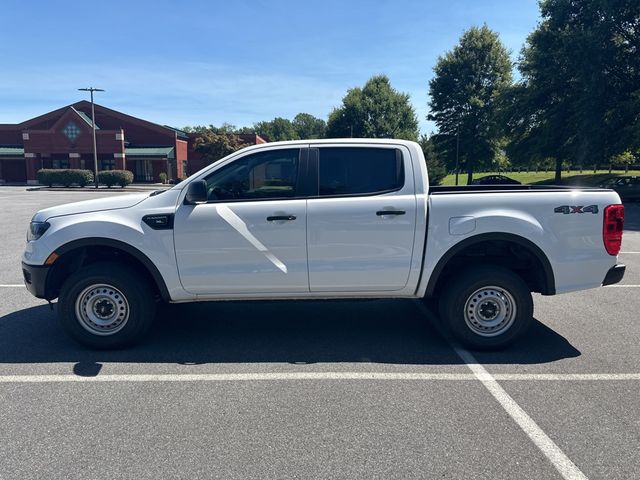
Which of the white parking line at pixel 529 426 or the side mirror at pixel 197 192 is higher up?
the side mirror at pixel 197 192

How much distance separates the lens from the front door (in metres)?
4.12

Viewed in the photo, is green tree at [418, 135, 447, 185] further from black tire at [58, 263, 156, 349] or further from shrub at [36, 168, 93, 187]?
black tire at [58, 263, 156, 349]

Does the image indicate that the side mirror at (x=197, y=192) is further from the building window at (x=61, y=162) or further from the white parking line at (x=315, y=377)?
the building window at (x=61, y=162)

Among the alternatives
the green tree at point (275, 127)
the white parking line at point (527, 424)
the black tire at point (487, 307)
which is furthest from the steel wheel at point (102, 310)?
the green tree at point (275, 127)

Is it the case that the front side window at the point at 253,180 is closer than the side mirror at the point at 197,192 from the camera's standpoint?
No

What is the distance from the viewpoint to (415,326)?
5062 millimetres

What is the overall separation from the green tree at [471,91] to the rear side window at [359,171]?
39.3 metres

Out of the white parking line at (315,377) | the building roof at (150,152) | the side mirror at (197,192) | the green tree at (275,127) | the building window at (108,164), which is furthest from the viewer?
the green tree at (275,127)

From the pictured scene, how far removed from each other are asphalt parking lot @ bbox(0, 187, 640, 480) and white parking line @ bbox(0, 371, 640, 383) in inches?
0.7

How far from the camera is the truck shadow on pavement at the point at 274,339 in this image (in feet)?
13.7

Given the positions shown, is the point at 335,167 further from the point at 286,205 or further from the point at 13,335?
the point at 13,335

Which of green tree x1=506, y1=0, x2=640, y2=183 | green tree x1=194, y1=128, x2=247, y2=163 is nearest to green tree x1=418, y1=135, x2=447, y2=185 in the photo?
green tree x1=506, y1=0, x2=640, y2=183

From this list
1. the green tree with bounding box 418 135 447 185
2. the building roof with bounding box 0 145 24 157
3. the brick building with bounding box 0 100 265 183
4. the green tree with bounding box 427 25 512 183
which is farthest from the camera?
the building roof with bounding box 0 145 24 157

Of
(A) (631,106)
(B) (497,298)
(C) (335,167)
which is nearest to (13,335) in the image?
(C) (335,167)
